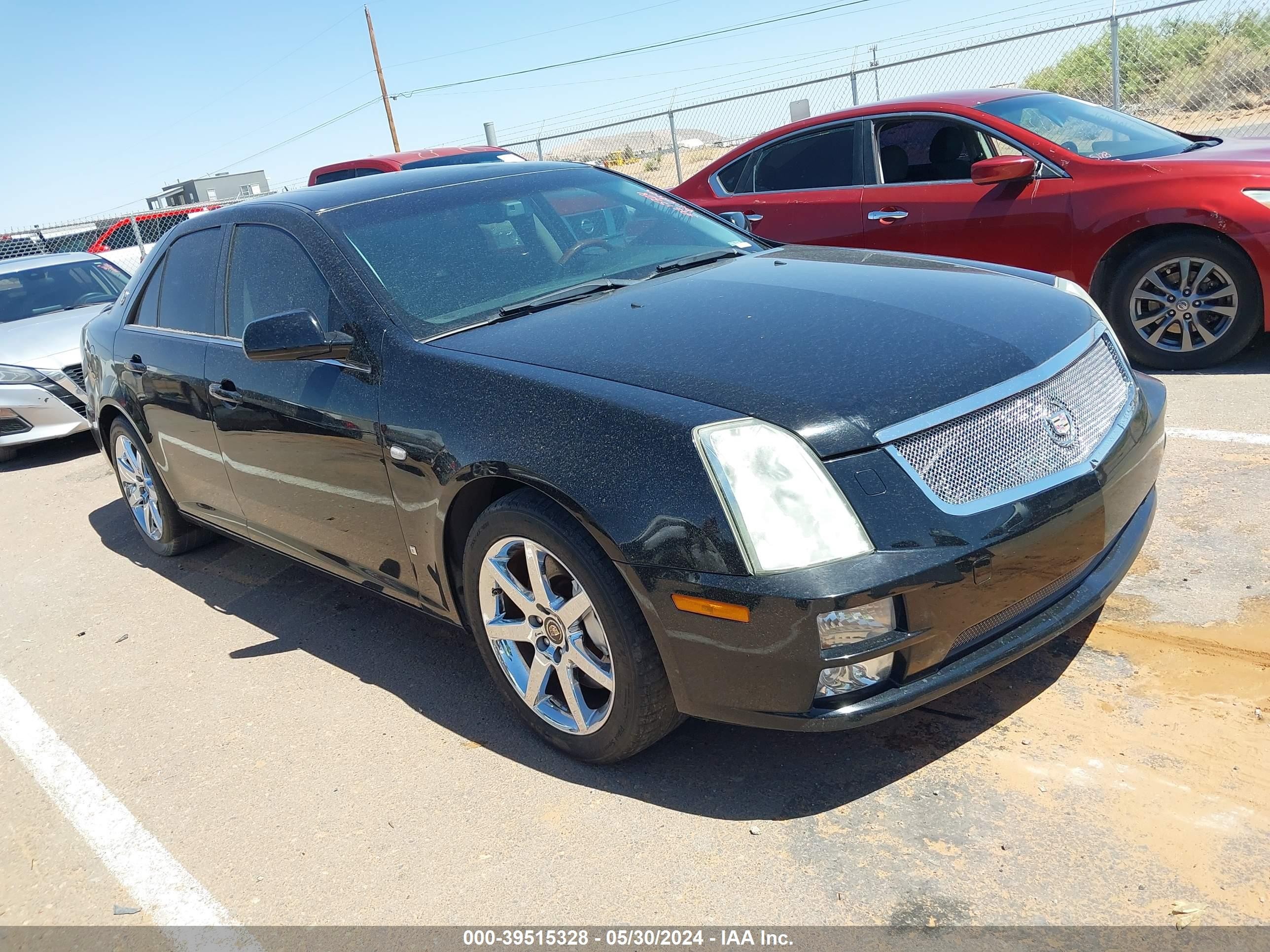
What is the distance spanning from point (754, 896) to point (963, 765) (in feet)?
2.33

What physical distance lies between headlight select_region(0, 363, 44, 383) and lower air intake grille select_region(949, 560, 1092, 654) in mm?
7812

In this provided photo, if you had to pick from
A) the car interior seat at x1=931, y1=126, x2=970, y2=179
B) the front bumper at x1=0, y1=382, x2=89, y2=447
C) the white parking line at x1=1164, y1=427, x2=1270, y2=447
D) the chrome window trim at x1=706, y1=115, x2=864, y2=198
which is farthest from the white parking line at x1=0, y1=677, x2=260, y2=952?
the car interior seat at x1=931, y1=126, x2=970, y2=179

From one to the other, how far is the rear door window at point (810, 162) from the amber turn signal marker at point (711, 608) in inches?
190

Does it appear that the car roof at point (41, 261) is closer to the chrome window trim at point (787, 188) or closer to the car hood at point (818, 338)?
the chrome window trim at point (787, 188)

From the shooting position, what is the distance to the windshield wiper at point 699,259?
3.84 metres

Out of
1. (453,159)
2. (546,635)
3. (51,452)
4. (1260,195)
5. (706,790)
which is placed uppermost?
(453,159)

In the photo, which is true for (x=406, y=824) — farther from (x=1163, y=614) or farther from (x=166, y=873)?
(x=1163, y=614)

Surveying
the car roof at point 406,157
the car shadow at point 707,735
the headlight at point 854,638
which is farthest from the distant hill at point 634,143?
the headlight at point 854,638

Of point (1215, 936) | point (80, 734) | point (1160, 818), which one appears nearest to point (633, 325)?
point (1160, 818)

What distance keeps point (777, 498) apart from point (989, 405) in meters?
0.61

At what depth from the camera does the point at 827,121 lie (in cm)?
673

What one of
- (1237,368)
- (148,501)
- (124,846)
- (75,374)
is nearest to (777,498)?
(124,846)

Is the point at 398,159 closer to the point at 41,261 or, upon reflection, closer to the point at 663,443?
the point at 41,261

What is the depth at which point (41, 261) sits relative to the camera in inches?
390
